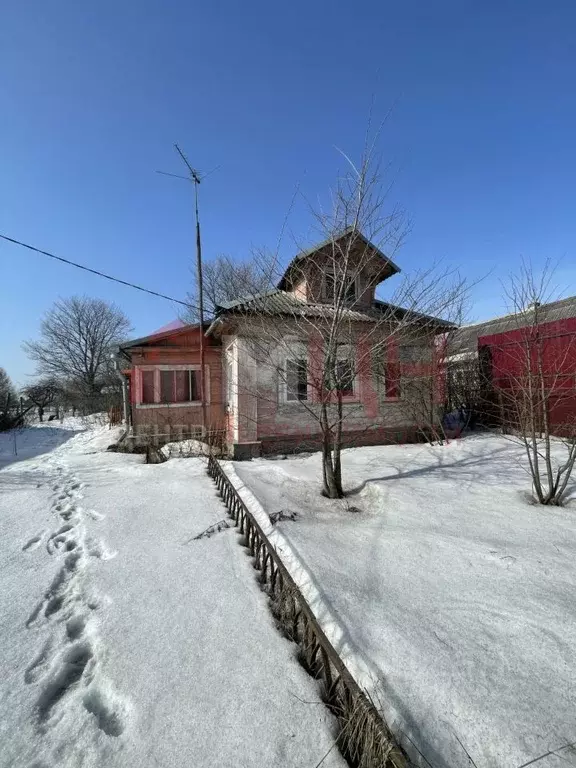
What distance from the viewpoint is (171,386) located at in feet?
38.8

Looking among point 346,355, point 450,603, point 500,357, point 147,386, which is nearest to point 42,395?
point 147,386

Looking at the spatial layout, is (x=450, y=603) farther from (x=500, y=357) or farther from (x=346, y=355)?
(x=500, y=357)

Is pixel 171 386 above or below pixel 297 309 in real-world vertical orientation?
below

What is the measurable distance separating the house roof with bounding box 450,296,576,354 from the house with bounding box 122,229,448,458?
2015mm

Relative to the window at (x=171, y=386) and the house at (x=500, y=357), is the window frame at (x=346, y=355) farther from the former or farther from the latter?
the window at (x=171, y=386)

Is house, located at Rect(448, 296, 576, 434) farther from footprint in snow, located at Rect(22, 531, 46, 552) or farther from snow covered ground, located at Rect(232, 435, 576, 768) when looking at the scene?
footprint in snow, located at Rect(22, 531, 46, 552)

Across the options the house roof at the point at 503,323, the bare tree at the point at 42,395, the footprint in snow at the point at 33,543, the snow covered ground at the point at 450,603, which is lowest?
the snow covered ground at the point at 450,603

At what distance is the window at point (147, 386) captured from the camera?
11.5m

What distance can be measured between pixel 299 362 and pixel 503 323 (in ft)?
35.2

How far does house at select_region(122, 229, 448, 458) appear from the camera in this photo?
16.5 ft

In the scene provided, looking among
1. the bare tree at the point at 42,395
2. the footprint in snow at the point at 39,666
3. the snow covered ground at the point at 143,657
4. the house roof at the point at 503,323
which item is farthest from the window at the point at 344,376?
the bare tree at the point at 42,395

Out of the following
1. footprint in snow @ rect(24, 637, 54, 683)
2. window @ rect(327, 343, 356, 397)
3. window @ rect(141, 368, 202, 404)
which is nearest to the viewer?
footprint in snow @ rect(24, 637, 54, 683)

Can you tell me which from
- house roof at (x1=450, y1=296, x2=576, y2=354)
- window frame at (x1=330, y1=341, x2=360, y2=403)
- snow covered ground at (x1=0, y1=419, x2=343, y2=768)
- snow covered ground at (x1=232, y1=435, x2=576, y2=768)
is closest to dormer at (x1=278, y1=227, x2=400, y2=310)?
window frame at (x1=330, y1=341, x2=360, y2=403)

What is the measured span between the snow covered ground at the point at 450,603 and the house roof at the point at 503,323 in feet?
16.5
